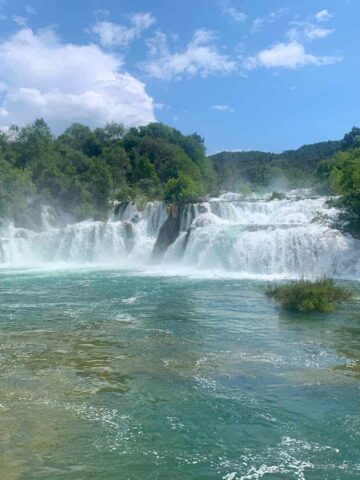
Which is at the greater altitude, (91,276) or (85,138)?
(85,138)

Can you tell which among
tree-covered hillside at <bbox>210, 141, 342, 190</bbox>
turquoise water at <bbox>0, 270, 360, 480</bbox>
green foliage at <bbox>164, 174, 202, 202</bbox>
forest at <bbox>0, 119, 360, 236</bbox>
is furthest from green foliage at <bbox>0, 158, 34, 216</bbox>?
tree-covered hillside at <bbox>210, 141, 342, 190</bbox>

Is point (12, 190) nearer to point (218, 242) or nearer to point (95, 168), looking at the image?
point (95, 168)

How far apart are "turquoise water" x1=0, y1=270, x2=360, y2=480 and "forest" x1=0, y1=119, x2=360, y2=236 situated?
15.4 m

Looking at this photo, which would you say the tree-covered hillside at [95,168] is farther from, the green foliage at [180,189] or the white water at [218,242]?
the white water at [218,242]

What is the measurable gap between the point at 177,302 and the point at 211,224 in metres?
13.3

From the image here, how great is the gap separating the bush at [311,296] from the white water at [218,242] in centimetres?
686

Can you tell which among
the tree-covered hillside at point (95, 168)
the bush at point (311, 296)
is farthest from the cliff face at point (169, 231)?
the bush at point (311, 296)

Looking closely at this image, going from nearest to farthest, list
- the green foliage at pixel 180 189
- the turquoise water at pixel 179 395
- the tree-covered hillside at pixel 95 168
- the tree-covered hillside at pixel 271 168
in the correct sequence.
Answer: the turquoise water at pixel 179 395, the tree-covered hillside at pixel 95 168, the green foliage at pixel 180 189, the tree-covered hillside at pixel 271 168

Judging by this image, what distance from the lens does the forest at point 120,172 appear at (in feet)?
130

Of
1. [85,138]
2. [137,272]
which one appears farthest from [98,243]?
[85,138]

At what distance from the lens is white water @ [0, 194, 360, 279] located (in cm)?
2370

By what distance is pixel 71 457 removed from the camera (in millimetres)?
5559

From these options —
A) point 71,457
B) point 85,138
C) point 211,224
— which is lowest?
point 71,457

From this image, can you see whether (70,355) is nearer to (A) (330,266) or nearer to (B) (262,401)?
(B) (262,401)
